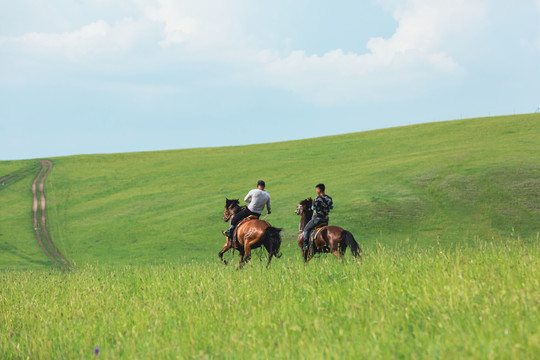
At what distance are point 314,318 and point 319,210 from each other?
8.77m

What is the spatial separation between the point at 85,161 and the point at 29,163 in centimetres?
804

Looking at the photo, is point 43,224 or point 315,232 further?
point 43,224

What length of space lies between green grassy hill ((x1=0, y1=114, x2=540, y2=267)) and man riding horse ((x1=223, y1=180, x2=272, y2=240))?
269 inches

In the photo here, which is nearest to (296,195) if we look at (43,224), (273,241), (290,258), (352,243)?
(290,258)

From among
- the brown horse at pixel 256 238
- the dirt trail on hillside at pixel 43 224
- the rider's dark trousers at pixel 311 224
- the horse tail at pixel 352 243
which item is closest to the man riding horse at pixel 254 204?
the brown horse at pixel 256 238

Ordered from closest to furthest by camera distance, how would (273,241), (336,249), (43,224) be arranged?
(336,249) < (273,241) < (43,224)

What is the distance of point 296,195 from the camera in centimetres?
3594

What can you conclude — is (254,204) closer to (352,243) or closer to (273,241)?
(273,241)

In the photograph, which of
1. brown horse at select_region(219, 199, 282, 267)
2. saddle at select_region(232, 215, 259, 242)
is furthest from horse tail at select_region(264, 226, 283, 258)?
saddle at select_region(232, 215, 259, 242)

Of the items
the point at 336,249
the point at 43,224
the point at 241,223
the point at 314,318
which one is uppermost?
the point at 241,223

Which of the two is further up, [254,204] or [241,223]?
[254,204]

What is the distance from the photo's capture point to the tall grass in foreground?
5371 millimetres

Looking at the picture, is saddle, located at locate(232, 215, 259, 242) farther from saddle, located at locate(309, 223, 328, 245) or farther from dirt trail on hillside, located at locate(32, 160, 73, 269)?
dirt trail on hillside, located at locate(32, 160, 73, 269)

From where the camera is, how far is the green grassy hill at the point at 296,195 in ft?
→ 92.9
